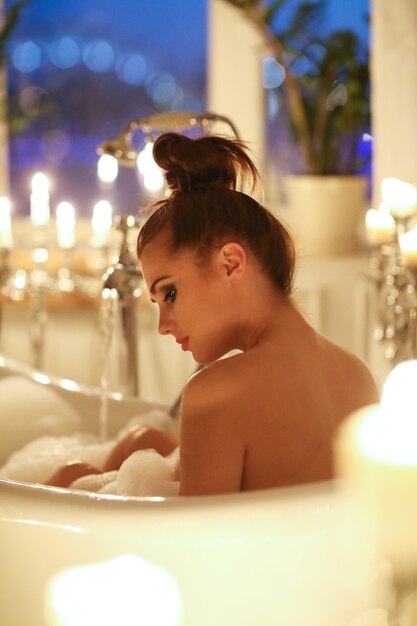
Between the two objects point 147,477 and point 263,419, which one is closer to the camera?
point 263,419

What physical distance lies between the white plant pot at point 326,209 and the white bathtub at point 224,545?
6.48 ft

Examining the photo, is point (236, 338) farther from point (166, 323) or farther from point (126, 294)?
point (126, 294)

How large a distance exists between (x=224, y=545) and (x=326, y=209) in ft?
6.93

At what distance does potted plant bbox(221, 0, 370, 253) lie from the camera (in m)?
3.21

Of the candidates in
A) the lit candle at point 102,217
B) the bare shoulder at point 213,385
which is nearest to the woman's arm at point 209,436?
the bare shoulder at point 213,385

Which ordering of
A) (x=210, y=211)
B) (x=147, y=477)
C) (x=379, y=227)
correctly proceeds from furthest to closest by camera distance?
(x=379, y=227)
(x=147, y=477)
(x=210, y=211)

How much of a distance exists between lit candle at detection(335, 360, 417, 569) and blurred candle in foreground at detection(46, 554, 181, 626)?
0.27m

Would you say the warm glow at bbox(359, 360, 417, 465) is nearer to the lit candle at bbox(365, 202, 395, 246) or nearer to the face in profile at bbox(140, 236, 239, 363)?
the face in profile at bbox(140, 236, 239, 363)

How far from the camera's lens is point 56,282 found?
3.36 meters

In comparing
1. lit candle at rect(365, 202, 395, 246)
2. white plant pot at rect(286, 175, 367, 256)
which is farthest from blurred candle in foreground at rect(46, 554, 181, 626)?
white plant pot at rect(286, 175, 367, 256)

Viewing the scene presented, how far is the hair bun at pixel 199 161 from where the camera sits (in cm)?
155

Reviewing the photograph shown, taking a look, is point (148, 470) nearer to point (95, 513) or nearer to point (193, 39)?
point (95, 513)

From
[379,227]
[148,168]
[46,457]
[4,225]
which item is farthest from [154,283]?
[4,225]

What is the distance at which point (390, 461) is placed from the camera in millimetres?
1130
